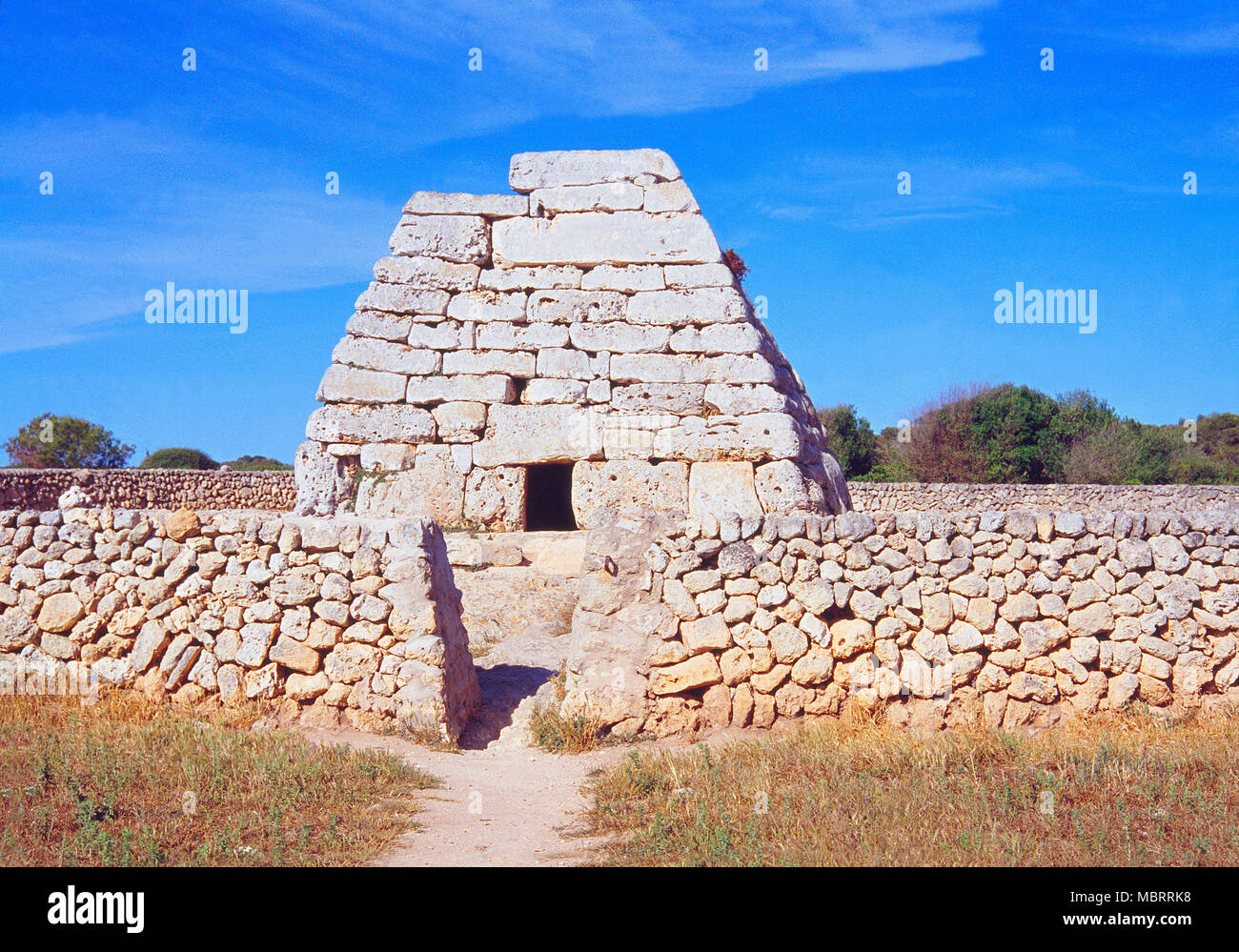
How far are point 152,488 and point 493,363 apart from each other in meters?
14.2

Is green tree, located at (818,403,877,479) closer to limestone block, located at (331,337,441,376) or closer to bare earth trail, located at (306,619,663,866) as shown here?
limestone block, located at (331,337,441,376)

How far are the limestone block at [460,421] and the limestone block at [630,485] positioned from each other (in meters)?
1.23

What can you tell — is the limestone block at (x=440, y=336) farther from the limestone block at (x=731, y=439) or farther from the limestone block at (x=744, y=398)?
the limestone block at (x=744, y=398)

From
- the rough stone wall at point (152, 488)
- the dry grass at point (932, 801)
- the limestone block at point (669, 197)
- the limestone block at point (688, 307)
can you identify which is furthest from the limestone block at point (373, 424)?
the rough stone wall at point (152, 488)

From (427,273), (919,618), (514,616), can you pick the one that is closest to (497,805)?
(919,618)

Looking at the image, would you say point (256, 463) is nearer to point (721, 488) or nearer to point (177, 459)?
point (177, 459)

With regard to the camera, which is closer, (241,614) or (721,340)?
(241,614)

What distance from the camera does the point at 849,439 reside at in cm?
3303

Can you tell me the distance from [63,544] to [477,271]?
5618 millimetres

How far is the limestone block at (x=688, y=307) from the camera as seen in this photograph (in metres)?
10.6
